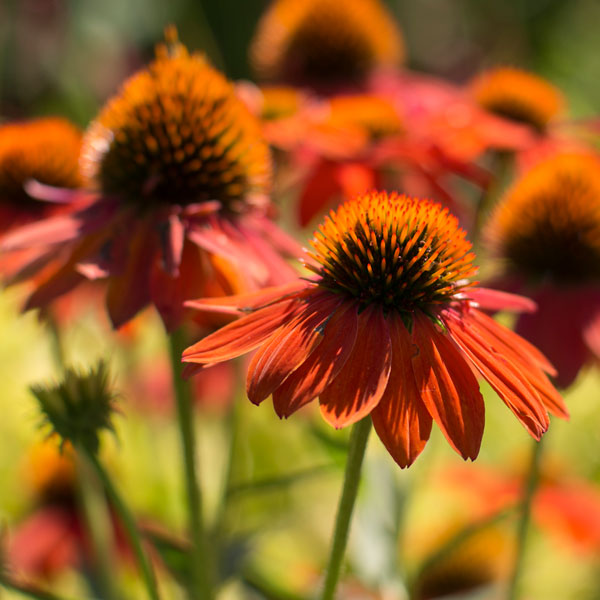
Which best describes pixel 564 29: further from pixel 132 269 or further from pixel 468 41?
pixel 132 269

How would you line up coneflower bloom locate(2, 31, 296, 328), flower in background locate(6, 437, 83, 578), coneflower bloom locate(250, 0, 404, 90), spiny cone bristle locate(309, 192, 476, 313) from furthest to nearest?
coneflower bloom locate(250, 0, 404, 90) < flower in background locate(6, 437, 83, 578) < coneflower bloom locate(2, 31, 296, 328) < spiny cone bristle locate(309, 192, 476, 313)

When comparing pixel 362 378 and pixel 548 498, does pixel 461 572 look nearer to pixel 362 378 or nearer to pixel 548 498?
pixel 548 498

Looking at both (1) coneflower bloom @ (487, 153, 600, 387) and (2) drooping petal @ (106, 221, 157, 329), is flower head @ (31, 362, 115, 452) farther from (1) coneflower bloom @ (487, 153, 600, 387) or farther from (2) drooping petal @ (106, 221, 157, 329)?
(1) coneflower bloom @ (487, 153, 600, 387)

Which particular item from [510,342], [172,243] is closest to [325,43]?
[172,243]

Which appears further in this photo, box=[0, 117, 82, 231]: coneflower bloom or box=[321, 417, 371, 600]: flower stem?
box=[0, 117, 82, 231]: coneflower bloom

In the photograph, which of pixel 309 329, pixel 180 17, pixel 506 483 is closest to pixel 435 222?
pixel 309 329

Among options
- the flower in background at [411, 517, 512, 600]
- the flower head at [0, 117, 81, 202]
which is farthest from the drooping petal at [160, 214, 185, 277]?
the flower in background at [411, 517, 512, 600]
